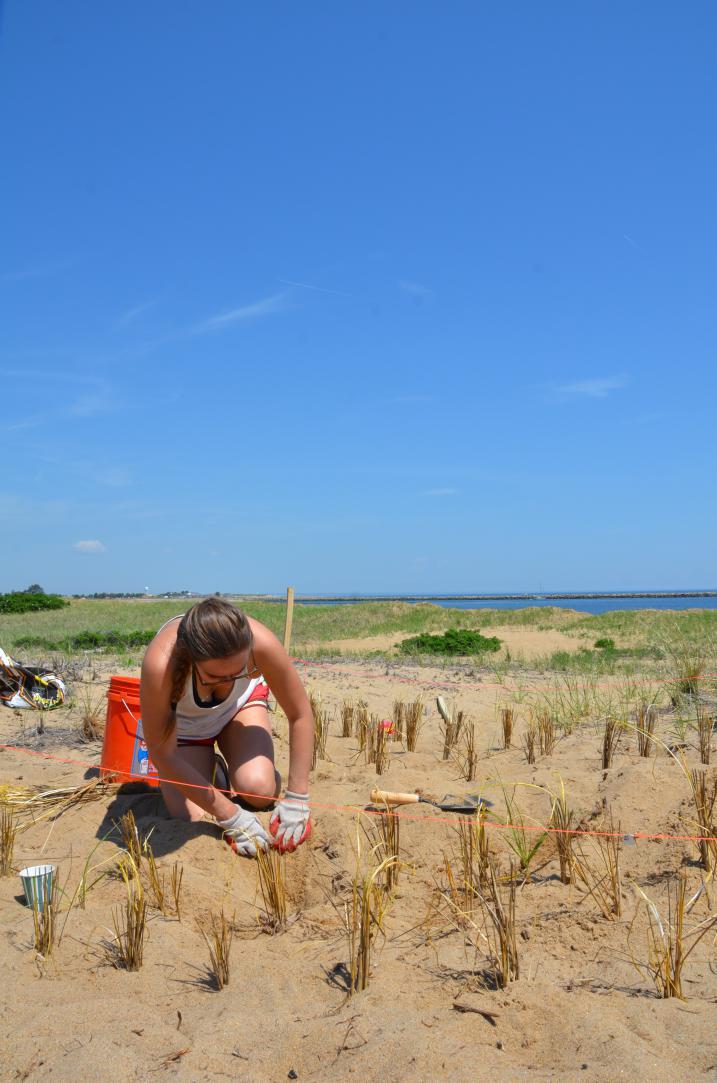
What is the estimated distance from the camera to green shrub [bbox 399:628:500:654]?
11789 mm

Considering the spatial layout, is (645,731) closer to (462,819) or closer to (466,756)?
(466,756)

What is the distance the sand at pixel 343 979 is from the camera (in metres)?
1.68

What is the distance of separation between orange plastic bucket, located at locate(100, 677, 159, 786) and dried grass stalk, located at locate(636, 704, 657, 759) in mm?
2538

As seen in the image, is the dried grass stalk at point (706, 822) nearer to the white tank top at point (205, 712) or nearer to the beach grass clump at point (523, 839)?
the beach grass clump at point (523, 839)

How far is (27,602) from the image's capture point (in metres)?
28.0

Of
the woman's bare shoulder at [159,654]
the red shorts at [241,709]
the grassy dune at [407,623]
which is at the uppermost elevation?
the woman's bare shoulder at [159,654]

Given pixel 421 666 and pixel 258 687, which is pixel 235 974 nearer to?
pixel 258 687

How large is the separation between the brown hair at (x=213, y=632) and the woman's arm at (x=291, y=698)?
0.25 m

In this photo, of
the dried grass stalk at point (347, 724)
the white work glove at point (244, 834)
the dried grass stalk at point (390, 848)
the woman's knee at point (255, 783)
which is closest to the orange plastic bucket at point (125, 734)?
the woman's knee at point (255, 783)

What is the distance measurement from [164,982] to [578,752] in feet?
9.65

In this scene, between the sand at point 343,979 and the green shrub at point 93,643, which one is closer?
the sand at point 343,979

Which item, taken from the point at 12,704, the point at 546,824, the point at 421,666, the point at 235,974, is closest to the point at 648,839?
the point at 546,824

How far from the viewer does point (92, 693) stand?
21.7 feet

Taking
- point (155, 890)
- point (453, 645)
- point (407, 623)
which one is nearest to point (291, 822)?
point (155, 890)
